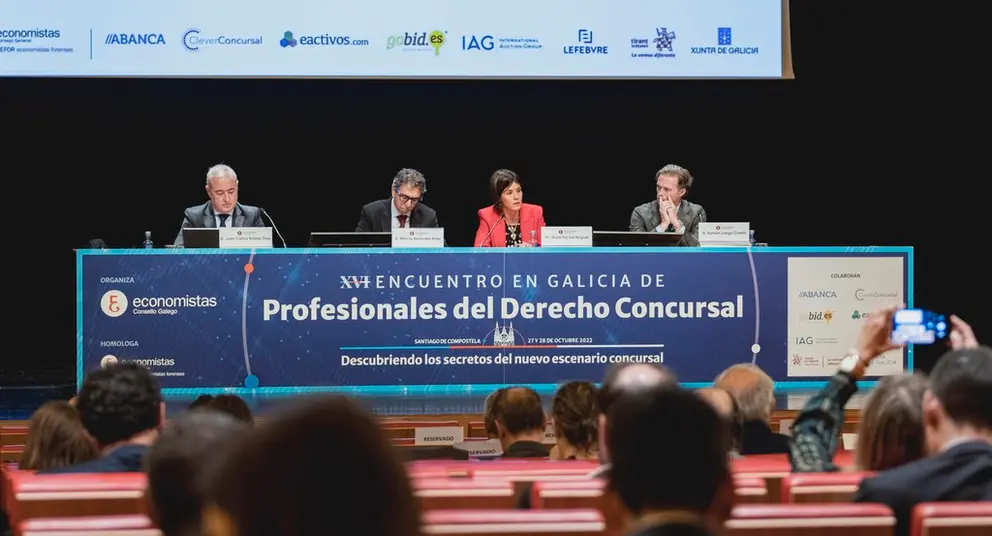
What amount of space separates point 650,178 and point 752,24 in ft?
5.24

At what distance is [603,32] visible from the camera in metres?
7.95

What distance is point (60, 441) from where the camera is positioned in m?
3.12

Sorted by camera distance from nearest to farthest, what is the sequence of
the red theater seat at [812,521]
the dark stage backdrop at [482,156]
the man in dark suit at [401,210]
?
the red theater seat at [812,521] → the man in dark suit at [401,210] → the dark stage backdrop at [482,156]

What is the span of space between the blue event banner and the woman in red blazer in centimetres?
92

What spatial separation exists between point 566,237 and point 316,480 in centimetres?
524

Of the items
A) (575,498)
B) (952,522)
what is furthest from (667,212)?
(952,522)

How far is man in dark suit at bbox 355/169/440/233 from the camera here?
276 inches

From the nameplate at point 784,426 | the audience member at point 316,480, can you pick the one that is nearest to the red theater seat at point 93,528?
the audience member at point 316,480

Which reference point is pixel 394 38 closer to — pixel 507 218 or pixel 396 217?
pixel 396 217

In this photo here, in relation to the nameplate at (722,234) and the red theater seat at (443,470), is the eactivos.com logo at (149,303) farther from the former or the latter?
the red theater seat at (443,470)

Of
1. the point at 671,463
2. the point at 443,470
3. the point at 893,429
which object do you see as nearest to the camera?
the point at 671,463

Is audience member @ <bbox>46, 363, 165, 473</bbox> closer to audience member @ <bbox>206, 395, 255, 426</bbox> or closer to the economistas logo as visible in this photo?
audience member @ <bbox>206, 395, 255, 426</bbox>

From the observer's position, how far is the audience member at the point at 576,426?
11.3 feet

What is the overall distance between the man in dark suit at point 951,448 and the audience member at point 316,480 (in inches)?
54.3
